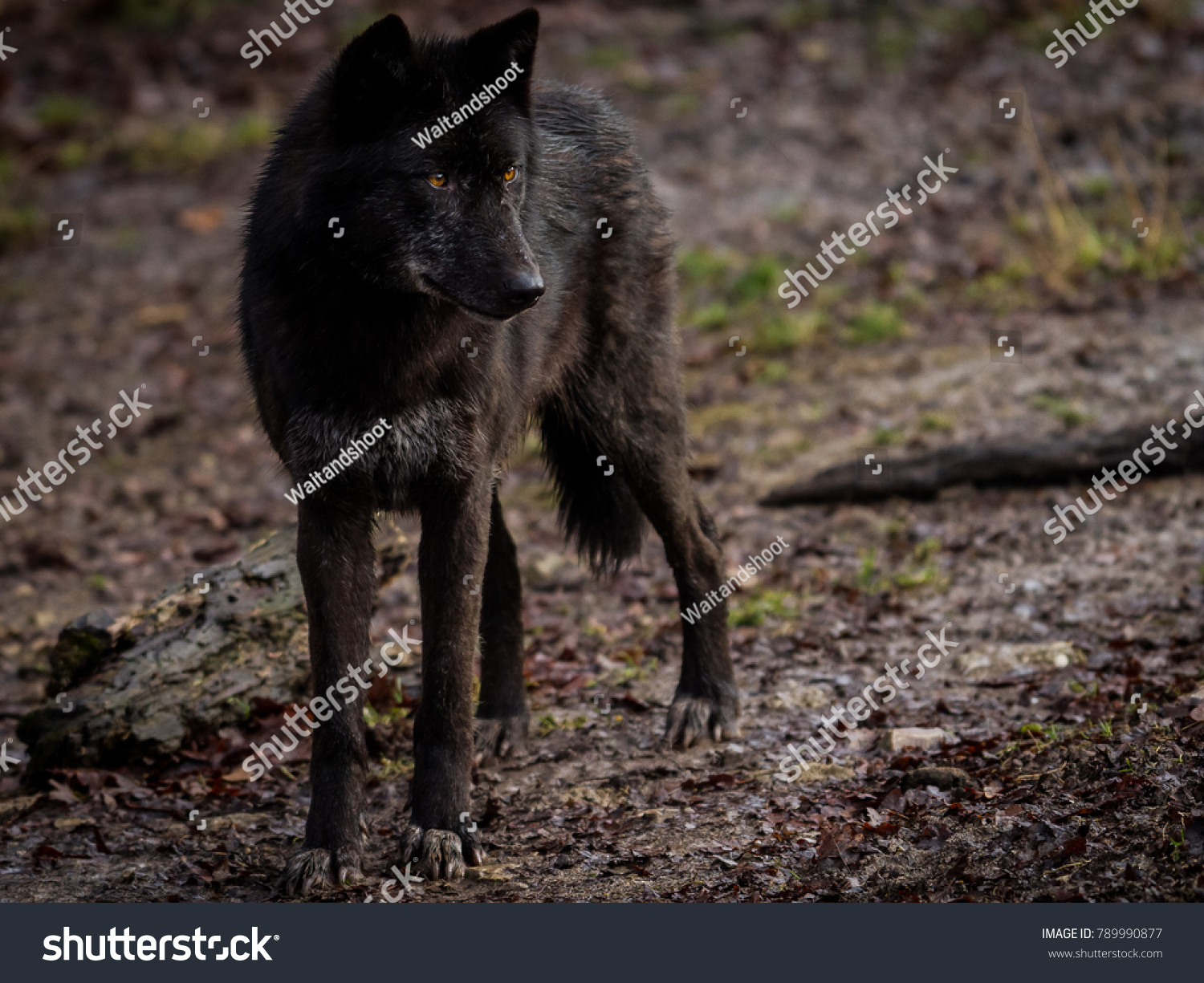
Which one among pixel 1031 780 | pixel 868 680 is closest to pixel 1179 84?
pixel 868 680

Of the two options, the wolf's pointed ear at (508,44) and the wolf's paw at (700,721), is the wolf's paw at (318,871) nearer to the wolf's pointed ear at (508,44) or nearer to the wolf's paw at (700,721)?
the wolf's paw at (700,721)

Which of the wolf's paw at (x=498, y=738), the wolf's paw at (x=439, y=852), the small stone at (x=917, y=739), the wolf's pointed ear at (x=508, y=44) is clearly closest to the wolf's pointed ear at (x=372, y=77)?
the wolf's pointed ear at (x=508, y=44)

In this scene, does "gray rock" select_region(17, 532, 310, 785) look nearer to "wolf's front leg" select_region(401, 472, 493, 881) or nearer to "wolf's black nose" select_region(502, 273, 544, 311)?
"wolf's front leg" select_region(401, 472, 493, 881)

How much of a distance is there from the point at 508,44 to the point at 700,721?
299 cm

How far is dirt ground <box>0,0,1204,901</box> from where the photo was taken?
4.69m

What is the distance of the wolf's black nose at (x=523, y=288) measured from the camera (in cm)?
425

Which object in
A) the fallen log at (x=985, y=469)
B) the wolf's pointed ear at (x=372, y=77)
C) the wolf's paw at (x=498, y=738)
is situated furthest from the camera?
the fallen log at (x=985, y=469)

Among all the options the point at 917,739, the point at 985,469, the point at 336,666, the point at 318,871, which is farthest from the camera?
the point at 985,469

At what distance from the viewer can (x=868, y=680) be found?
6223mm

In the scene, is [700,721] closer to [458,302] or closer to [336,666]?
[336,666]

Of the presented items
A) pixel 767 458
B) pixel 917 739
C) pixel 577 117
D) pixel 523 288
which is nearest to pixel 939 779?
pixel 917 739

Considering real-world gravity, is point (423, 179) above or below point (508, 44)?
below

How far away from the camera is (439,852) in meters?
4.55

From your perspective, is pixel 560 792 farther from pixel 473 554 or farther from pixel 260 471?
pixel 260 471
